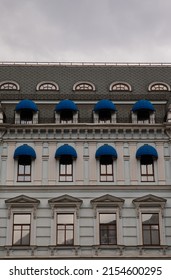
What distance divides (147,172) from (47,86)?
12.8 metres

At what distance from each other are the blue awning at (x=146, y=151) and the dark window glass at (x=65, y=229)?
645cm

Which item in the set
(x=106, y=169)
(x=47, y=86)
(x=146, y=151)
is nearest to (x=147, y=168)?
(x=146, y=151)

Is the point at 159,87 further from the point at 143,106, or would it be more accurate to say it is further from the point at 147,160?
the point at 147,160

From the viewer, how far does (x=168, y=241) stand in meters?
35.6

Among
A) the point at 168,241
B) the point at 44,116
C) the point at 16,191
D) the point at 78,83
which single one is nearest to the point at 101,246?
the point at 168,241

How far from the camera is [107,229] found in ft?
119

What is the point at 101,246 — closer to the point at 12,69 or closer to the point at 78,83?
the point at 78,83

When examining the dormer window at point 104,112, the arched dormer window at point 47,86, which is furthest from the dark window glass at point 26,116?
the arched dormer window at point 47,86

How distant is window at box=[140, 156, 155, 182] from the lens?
124ft

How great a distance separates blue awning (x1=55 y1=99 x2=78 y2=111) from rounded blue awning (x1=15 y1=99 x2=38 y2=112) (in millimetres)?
1728

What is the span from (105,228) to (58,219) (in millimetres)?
3261

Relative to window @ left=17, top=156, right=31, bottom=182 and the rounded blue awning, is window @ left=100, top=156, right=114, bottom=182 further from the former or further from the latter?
the rounded blue awning

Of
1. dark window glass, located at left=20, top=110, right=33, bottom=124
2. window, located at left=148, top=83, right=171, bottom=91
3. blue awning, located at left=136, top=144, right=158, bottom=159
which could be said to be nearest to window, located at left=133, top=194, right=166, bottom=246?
blue awning, located at left=136, top=144, right=158, bottom=159

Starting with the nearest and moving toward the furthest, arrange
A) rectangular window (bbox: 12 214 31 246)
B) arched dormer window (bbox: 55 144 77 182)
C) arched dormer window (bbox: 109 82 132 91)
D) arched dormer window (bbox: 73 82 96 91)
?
rectangular window (bbox: 12 214 31 246) → arched dormer window (bbox: 55 144 77 182) → arched dormer window (bbox: 73 82 96 91) → arched dormer window (bbox: 109 82 132 91)
